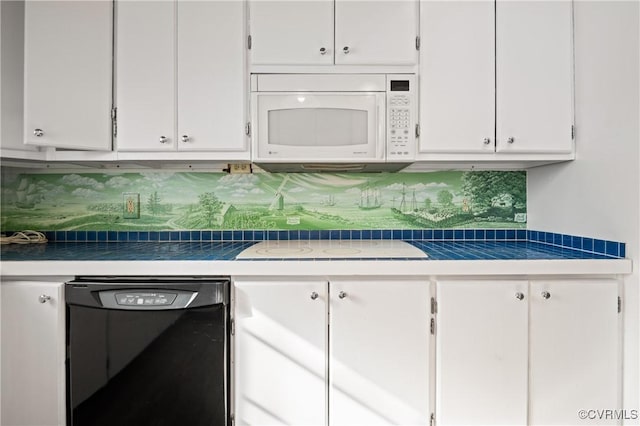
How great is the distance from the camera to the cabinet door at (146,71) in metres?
1.57

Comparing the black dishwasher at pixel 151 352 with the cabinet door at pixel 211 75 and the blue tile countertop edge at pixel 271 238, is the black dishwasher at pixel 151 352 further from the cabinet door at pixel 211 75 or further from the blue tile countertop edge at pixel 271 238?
the cabinet door at pixel 211 75

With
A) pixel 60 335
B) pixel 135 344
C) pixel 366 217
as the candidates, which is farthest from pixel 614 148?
pixel 60 335

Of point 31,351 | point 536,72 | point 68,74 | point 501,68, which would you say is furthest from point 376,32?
point 31,351

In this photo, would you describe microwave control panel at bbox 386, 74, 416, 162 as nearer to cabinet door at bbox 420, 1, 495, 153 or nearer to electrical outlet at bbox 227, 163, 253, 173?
cabinet door at bbox 420, 1, 495, 153

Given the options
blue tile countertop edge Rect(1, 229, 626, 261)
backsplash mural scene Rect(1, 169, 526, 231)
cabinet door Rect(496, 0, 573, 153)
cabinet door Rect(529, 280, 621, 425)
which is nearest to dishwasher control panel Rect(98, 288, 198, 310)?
blue tile countertop edge Rect(1, 229, 626, 261)

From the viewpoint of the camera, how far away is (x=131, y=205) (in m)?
1.98

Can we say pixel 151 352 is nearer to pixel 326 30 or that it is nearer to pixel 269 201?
pixel 269 201

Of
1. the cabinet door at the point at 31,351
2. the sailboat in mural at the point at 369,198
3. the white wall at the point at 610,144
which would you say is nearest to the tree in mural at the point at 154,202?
the cabinet door at the point at 31,351

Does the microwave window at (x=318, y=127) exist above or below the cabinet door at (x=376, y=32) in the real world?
below

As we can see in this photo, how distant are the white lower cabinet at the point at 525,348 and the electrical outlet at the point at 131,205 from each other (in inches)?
67.2

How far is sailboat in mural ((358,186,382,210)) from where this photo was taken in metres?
2.00

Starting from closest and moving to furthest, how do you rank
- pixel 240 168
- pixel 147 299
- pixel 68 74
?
pixel 147 299 < pixel 68 74 < pixel 240 168

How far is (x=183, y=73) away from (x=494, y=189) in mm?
1792

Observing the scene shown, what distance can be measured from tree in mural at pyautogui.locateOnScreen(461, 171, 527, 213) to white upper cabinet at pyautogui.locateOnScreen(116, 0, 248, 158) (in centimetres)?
133
